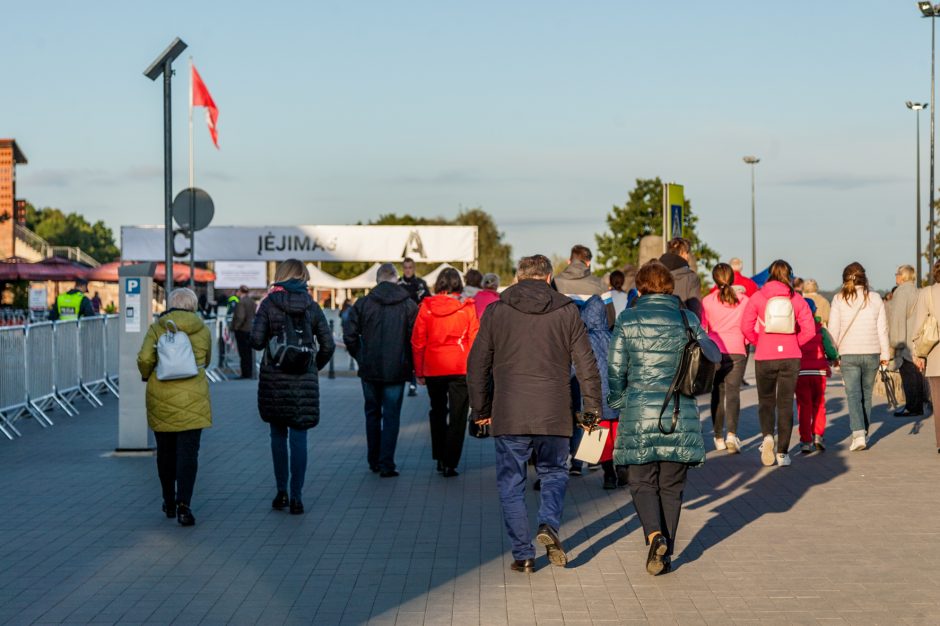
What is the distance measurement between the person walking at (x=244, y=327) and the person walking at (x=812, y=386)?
40.6 feet

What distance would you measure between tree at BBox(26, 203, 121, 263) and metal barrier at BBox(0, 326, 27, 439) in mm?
121668

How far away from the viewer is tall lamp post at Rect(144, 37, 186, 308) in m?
13.6

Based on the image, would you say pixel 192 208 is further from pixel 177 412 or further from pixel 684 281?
pixel 177 412

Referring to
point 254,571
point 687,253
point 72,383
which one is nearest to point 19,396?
point 72,383

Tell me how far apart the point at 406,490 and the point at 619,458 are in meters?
3.31

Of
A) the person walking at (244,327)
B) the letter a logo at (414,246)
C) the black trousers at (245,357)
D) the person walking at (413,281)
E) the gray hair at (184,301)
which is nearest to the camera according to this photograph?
the gray hair at (184,301)

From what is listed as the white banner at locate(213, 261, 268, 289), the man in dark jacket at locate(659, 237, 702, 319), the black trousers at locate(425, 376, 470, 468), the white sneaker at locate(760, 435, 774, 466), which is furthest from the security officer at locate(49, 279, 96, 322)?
the white banner at locate(213, 261, 268, 289)

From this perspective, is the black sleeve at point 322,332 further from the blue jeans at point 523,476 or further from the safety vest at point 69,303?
the safety vest at point 69,303

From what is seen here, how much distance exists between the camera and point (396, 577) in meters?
7.01

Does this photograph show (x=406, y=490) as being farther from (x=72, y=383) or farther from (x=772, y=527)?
(x=72, y=383)

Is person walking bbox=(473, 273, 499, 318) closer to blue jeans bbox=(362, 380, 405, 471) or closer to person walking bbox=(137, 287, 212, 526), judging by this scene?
blue jeans bbox=(362, 380, 405, 471)

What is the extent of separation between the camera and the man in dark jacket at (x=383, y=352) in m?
11.1

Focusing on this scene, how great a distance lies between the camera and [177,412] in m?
8.91

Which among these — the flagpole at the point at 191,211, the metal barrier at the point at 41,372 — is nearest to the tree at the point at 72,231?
the flagpole at the point at 191,211
